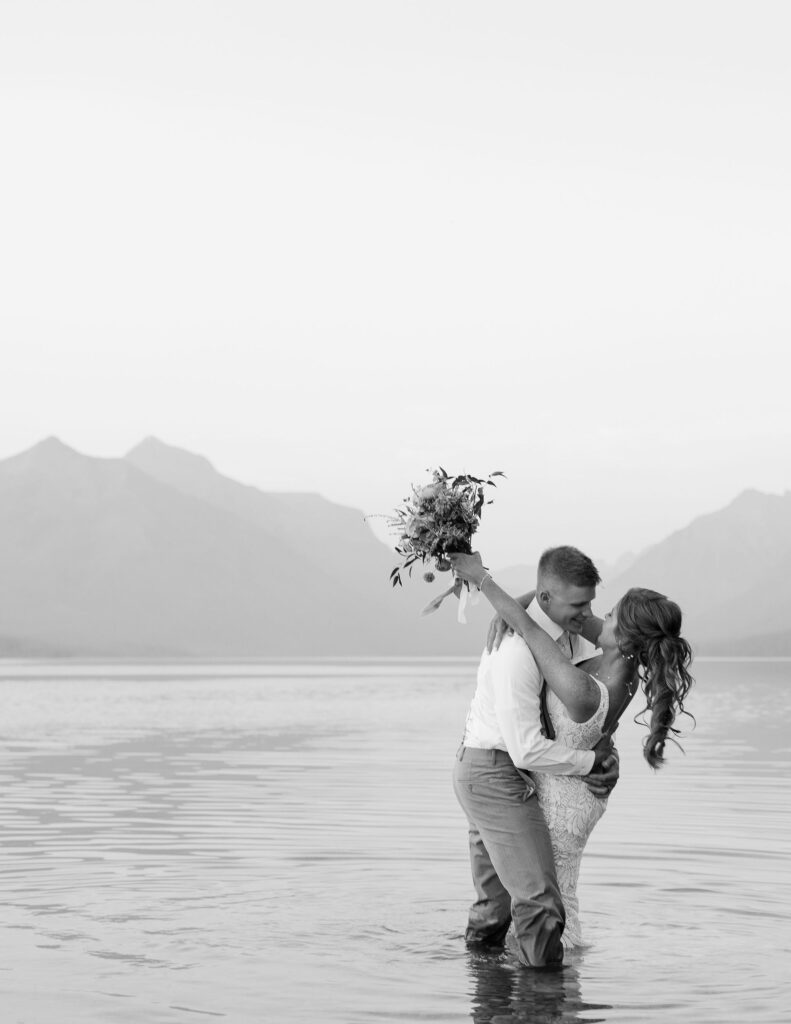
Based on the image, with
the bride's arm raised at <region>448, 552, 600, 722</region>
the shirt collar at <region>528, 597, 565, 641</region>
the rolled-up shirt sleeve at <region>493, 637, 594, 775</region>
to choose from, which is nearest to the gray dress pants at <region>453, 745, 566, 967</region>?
the rolled-up shirt sleeve at <region>493, 637, 594, 775</region>

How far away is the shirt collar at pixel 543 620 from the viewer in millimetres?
8969

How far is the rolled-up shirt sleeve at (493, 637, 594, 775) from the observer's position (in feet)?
28.6

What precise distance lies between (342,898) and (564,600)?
464 cm

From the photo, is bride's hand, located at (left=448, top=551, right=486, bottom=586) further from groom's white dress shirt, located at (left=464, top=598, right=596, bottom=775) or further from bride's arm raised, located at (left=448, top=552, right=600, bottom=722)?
groom's white dress shirt, located at (left=464, top=598, right=596, bottom=775)

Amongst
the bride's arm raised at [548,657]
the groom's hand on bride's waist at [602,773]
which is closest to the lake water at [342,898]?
the groom's hand on bride's waist at [602,773]

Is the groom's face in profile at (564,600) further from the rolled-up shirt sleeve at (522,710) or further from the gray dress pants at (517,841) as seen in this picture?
the gray dress pants at (517,841)

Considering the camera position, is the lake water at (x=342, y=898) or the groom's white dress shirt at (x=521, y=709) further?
the lake water at (x=342, y=898)

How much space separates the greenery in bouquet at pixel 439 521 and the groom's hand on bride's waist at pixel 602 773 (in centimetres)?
134

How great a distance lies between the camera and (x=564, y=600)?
8789mm

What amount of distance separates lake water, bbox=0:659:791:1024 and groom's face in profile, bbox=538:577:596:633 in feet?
6.77

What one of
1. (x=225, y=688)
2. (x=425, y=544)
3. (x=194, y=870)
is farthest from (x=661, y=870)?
(x=225, y=688)

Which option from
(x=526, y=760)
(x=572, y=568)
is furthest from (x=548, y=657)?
(x=526, y=760)

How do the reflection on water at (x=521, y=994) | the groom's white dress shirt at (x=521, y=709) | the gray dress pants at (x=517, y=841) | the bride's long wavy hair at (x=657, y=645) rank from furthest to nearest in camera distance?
the gray dress pants at (x=517, y=841), the bride's long wavy hair at (x=657, y=645), the groom's white dress shirt at (x=521, y=709), the reflection on water at (x=521, y=994)

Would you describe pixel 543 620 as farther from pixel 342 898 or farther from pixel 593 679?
pixel 342 898
